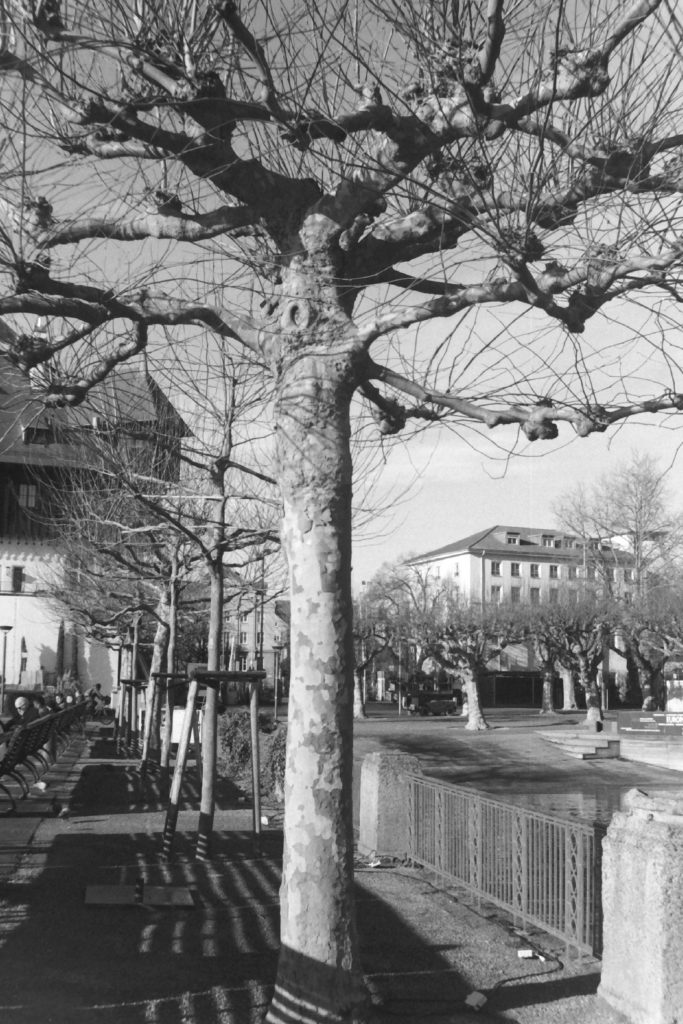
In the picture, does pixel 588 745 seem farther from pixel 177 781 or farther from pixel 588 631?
pixel 177 781

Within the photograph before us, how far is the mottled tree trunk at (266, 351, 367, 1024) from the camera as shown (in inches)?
211

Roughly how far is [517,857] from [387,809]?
2.77 metres

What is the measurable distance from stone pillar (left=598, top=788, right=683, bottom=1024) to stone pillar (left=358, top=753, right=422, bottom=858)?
484 cm

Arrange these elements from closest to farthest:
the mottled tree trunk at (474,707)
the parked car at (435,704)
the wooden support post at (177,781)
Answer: the wooden support post at (177,781) < the mottled tree trunk at (474,707) < the parked car at (435,704)

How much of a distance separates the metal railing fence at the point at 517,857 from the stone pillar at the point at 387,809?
30 cm

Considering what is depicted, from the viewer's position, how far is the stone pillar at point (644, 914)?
560cm

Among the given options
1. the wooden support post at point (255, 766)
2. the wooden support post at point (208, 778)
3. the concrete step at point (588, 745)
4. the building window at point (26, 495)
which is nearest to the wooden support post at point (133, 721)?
the wooden support post at point (208, 778)

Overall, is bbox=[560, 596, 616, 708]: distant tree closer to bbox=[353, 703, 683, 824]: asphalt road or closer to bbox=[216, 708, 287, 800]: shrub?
bbox=[353, 703, 683, 824]: asphalt road

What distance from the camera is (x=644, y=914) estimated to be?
5.81 m

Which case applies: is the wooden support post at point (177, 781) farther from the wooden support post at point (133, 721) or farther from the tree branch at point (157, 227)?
the wooden support post at point (133, 721)

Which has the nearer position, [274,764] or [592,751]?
[274,764]

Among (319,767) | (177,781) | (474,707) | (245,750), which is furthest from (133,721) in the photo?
(474,707)

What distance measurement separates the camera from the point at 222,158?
614 cm

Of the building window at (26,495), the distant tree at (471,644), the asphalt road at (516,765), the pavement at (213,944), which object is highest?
the building window at (26,495)
